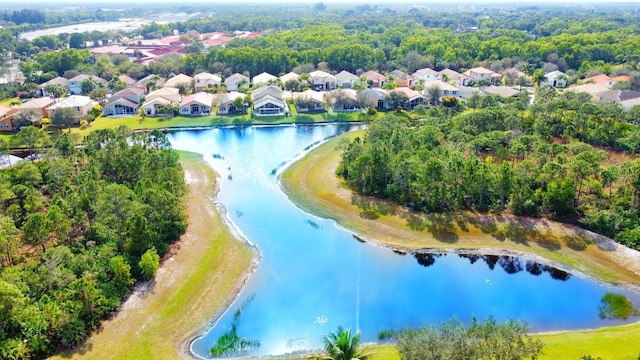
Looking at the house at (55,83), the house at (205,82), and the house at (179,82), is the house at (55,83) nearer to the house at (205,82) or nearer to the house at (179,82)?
the house at (179,82)

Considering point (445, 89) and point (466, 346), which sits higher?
point (445, 89)

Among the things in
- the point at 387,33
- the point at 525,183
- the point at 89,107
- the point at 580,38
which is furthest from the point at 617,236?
the point at 387,33

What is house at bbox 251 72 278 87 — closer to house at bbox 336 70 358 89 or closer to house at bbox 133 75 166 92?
house at bbox 336 70 358 89

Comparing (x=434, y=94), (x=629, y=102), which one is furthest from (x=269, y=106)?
(x=629, y=102)

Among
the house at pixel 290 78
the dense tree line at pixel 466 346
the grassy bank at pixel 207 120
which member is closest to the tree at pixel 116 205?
the dense tree line at pixel 466 346

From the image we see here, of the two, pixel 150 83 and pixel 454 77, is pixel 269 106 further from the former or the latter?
pixel 454 77
